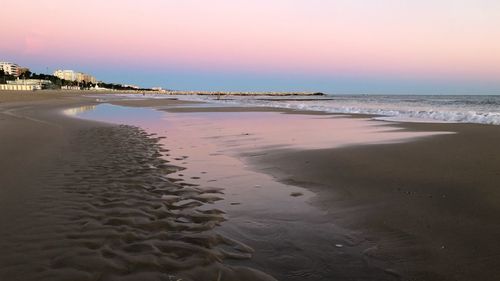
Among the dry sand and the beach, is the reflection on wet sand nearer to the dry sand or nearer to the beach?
the beach

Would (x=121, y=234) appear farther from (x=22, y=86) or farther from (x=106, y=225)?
(x=22, y=86)

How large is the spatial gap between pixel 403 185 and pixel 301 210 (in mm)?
2338

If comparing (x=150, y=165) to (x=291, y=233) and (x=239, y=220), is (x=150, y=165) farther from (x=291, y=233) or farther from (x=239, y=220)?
(x=291, y=233)

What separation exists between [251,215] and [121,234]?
1831 millimetres

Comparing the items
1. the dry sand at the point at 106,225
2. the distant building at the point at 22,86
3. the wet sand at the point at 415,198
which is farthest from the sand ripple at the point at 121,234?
the distant building at the point at 22,86

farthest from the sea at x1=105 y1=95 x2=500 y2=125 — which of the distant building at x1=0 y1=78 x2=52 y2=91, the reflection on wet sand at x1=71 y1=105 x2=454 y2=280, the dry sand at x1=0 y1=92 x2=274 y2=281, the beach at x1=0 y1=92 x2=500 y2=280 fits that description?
the distant building at x1=0 y1=78 x2=52 y2=91

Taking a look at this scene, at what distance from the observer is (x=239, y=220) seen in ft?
17.6

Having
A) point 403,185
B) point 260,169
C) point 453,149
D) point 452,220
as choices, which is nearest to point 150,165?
point 260,169

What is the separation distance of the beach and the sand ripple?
0.02 m

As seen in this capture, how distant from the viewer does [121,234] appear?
4609mm

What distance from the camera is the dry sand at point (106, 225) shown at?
3695 mm

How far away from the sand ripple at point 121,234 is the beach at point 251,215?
0.06 ft

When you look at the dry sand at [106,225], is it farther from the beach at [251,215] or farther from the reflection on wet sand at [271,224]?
the reflection on wet sand at [271,224]

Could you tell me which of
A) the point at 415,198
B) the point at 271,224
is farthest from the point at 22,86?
the point at 415,198
